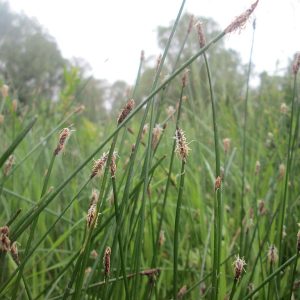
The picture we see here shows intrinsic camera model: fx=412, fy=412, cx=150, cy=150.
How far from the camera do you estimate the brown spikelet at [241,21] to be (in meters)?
0.40

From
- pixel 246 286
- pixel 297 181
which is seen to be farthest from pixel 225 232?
pixel 297 181

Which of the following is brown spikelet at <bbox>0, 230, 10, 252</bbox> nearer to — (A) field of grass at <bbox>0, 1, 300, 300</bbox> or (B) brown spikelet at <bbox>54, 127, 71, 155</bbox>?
(A) field of grass at <bbox>0, 1, 300, 300</bbox>

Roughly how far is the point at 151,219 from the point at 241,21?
0.44 m

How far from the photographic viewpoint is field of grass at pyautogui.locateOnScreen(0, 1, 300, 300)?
1.60 ft

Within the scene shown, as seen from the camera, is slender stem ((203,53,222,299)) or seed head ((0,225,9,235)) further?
slender stem ((203,53,222,299))

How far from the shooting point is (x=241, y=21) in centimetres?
40

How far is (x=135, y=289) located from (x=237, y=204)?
2.59 feet

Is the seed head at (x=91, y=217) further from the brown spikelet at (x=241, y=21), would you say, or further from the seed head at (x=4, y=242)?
the brown spikelet at (x=241, y=21)

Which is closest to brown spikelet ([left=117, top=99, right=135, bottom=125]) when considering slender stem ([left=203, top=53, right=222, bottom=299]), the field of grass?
the field of grass

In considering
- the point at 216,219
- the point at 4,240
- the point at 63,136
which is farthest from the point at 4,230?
the point at 216,219

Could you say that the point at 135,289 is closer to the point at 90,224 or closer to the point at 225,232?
the point at 90,224

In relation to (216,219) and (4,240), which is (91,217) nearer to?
(4,240)

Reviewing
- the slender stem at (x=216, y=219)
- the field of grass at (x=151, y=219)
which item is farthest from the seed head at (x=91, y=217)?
the slender stem at (x=216, y=219)

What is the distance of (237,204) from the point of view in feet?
4.16
